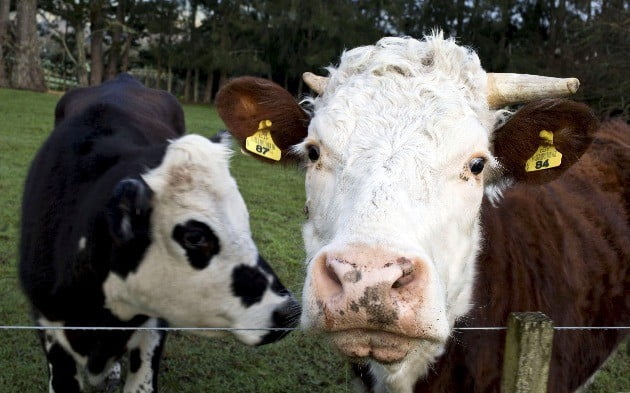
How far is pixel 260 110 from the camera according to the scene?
8.43 ft

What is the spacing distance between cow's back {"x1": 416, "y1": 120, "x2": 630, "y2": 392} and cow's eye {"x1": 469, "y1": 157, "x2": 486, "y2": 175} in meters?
0.37

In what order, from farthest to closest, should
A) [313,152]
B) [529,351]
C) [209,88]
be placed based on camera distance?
[209,88], [313,152], [529,351]

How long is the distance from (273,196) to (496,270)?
21.9 ft

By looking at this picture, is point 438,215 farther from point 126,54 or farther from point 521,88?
Result: point 126,54

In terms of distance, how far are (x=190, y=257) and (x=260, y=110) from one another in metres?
0.88

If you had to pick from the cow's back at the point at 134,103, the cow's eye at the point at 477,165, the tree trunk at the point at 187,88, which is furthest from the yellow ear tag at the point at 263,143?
the tree trunk at the point at 187,88

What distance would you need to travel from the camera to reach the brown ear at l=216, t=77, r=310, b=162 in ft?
8.19

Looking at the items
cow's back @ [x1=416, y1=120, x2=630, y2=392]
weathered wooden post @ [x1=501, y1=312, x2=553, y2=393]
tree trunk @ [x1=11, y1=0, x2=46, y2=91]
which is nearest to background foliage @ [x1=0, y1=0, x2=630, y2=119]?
tree trunk @ [x1=11, y1=0, x2=46, y2=91]

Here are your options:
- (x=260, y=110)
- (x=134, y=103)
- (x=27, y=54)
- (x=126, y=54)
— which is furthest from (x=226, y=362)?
(x=126, y=54)

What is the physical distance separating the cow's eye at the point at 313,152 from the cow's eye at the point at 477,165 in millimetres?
539

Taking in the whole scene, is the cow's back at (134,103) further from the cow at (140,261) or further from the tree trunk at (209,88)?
the tree trunk at (209,88)

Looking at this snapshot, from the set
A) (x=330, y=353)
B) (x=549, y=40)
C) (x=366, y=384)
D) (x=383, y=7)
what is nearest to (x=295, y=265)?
(x=330, y=353)

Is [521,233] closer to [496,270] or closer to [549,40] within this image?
[496,270]

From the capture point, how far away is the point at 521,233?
8.81ft
